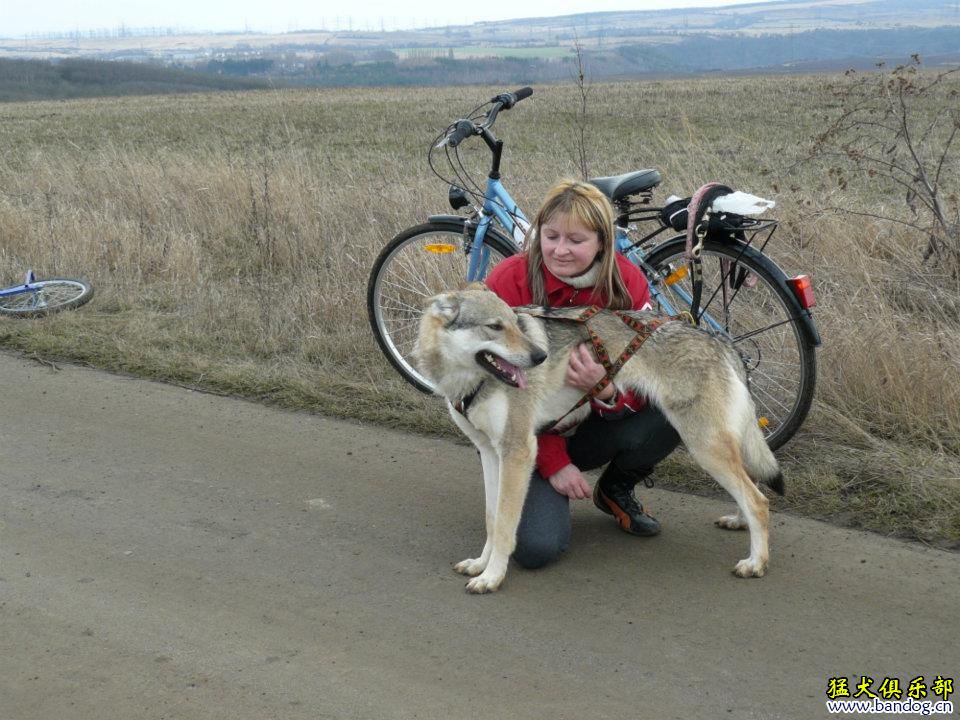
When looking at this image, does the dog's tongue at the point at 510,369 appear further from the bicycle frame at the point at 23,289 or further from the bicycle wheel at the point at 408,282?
the bicycle frame at the point at 23,289

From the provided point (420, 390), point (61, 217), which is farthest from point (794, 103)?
point (420, 390)

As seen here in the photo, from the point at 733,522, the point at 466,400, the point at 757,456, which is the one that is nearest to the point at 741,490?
the point at 757,456

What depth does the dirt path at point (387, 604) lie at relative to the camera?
3160 mm

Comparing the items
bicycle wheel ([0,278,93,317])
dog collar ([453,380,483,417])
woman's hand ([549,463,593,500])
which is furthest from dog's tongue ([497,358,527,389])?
bicycle wheel ([0,278,93,317])

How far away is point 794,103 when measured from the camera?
2792 cm

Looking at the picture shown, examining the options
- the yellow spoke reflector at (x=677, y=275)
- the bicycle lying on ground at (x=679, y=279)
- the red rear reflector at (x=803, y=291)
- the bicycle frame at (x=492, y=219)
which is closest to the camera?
the red rear reflector at (x=803, y=291)

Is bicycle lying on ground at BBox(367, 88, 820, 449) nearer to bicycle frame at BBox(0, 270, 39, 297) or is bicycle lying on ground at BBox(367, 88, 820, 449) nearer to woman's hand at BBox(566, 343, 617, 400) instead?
woman's hand at BBox(566, 343, 617, 400)

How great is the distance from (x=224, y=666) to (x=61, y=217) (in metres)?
7.86

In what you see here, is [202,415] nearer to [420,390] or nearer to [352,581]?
[420,390]

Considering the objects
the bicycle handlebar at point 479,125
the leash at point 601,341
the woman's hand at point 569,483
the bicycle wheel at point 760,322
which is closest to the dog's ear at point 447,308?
the leash at point 601,341

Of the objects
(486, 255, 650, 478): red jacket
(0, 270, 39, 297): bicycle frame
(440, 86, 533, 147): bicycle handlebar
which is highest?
(440, 86, 533, 147): bicycle handlebar

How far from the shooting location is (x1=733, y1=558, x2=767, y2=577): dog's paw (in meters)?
3.88

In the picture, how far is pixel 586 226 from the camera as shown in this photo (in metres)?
4.05

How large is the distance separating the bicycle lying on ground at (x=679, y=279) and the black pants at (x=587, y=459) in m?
0.82
